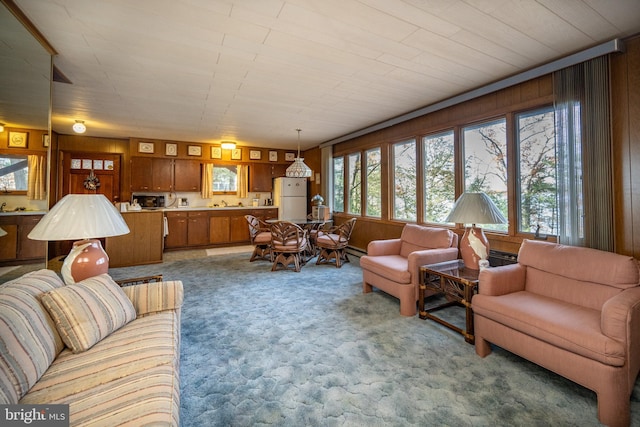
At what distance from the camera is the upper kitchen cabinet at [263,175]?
7637mm

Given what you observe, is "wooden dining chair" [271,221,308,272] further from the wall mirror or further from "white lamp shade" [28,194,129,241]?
the wall mirror

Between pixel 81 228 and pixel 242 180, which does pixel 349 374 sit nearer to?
pixel 81 228

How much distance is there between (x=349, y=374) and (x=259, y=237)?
3.55 meters

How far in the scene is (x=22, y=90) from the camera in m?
2.20

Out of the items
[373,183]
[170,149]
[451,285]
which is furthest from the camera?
[170,149]

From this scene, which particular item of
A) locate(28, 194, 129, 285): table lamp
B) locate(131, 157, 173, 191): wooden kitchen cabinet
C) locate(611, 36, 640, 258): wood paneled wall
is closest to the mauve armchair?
locate(611, 36, 640, 258): wood paneled wall

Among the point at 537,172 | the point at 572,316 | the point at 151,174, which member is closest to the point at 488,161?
the point at 537,172

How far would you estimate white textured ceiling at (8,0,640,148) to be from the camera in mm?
1990

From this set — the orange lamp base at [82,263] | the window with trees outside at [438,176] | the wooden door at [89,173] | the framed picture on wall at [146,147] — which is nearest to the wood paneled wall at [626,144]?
the window with trees outside at [438,176]

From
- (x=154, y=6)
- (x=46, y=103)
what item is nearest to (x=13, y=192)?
(x=46, y=103)

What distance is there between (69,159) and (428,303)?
760 cm

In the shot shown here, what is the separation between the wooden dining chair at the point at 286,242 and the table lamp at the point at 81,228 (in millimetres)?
2598

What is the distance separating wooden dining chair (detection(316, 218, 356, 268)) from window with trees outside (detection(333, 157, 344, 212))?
156 cm

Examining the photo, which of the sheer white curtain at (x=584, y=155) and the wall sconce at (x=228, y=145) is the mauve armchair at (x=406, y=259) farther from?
the wall sconce at (x=228, y=145)
